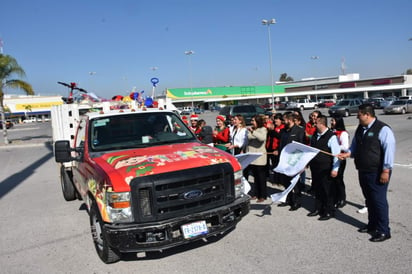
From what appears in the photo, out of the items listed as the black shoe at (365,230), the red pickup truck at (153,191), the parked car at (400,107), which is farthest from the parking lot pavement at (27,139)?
the parked car at (400,107)

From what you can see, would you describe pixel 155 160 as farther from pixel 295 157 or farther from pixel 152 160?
pixel 295 157

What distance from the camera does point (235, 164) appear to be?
4359mm

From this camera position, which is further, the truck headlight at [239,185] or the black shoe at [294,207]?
the black shoe at [294,207]

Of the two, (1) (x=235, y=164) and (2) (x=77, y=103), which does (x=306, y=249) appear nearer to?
(1) (x=235, y=164)

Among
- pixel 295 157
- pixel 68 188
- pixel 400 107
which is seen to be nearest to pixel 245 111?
pixel 400 107

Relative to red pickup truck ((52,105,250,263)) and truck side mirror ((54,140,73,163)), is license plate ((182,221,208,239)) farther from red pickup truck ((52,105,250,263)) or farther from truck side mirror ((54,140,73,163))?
truck side mirror ((54,140,73,163))

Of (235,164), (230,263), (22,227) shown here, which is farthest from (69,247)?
(235,164)

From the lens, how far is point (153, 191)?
12.1 ft

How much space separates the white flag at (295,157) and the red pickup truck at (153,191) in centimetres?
133

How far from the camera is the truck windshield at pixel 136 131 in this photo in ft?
16.1

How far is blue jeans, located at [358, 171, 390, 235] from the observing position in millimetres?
4348

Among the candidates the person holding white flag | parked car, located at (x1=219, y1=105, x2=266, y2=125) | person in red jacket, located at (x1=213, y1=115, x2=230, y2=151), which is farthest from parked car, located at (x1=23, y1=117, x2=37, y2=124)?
the person holding white flag

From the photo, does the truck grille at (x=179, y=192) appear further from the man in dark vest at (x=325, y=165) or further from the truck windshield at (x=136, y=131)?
the man in dark vest at (x=325, y=165)

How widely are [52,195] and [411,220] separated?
7.50 metres
